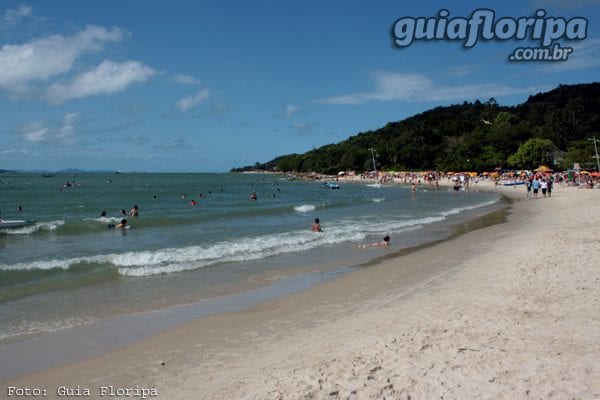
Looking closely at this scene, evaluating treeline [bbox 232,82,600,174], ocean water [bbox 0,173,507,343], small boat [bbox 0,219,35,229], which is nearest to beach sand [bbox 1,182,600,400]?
ocean water [bbox 0,173,507,343]

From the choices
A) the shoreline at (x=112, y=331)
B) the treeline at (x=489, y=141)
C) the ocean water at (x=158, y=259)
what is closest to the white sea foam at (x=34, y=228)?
the ocean water at (x=158, y=259)

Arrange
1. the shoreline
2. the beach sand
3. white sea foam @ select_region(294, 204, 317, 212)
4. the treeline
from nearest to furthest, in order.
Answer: the beach sand → the shoreline → white sea foam @ select_region(294, 204, 317, 212) → the treeline

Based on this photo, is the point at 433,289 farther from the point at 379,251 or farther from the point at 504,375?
the point at 379,251

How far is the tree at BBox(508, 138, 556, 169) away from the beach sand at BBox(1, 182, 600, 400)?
7778cm

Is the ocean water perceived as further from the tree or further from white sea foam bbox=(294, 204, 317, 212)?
the tree

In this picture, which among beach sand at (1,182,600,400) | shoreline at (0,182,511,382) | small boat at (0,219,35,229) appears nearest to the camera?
beach sand at (1,182,600,400)

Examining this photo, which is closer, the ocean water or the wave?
the ocean water

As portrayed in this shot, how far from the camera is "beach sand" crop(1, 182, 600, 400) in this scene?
4836 millimetres

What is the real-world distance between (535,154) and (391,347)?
8494cm

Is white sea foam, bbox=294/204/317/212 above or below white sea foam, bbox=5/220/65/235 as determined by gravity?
below

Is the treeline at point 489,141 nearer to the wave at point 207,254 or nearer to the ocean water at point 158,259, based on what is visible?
the ocean water at point 158,259

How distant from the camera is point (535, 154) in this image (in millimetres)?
79812

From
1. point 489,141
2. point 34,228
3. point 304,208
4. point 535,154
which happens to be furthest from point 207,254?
point 489,141

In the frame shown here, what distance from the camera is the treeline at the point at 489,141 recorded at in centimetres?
8294
